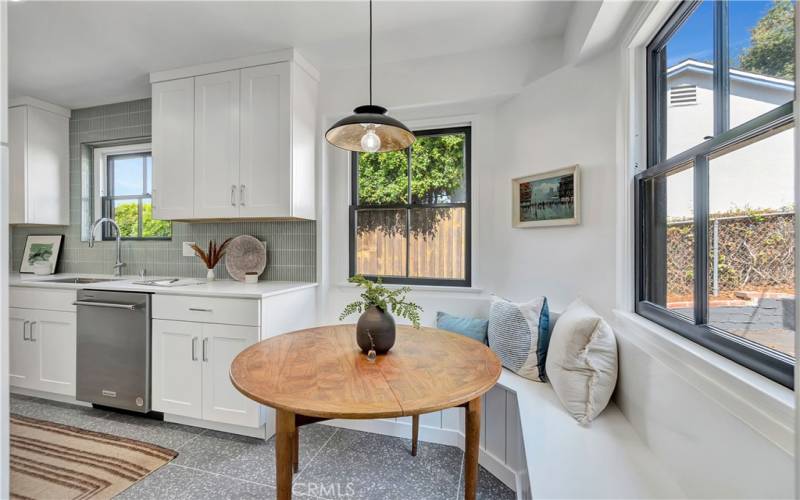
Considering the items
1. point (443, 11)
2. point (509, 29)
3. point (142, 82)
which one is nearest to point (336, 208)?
point (443, 11)

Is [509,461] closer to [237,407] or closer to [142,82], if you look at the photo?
[237,407]

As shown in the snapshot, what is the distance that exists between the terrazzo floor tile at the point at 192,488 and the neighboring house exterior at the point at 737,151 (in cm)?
227

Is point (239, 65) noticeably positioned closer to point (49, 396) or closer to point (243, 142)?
point (243, 142)

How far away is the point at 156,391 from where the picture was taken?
2.33 meters

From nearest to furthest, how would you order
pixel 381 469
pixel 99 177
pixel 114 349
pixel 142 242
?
pixel 381 469, pixel 114 349, pixel 142 242, pixel 99 177

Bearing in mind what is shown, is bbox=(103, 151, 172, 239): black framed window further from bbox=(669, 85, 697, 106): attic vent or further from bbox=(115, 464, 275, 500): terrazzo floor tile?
bbox=(669, 85, 697, 106): attic vent

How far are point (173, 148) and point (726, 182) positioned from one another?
3.27 metres

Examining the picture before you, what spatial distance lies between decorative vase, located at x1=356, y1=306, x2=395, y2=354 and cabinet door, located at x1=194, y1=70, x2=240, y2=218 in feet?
5.32

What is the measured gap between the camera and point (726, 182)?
1.10 meters

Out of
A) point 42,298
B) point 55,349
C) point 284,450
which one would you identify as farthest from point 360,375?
point 42,298

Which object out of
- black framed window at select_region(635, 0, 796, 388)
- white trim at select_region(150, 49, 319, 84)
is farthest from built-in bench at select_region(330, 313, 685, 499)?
white trim at select_region(150, 49, 319, 84)

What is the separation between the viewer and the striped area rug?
1.74 metres

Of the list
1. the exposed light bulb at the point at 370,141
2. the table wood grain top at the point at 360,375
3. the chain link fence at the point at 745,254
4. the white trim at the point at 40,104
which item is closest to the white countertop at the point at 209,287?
the table wood grain top at the point at 360,375

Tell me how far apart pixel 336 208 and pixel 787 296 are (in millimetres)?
2475
